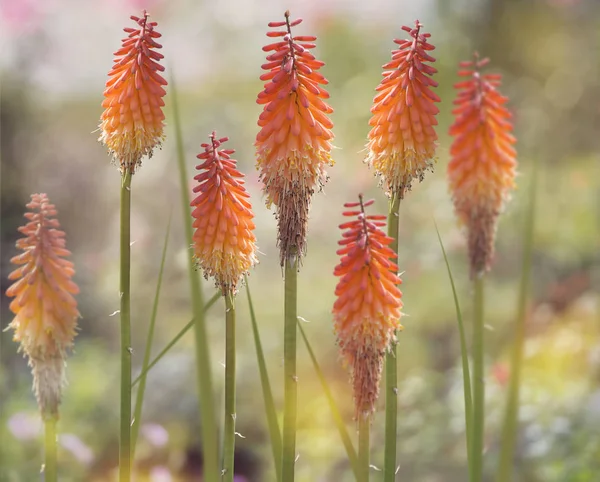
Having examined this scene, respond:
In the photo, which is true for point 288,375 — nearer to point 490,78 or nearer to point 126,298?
point 126,298

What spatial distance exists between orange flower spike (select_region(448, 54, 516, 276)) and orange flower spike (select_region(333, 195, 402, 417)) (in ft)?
1.08

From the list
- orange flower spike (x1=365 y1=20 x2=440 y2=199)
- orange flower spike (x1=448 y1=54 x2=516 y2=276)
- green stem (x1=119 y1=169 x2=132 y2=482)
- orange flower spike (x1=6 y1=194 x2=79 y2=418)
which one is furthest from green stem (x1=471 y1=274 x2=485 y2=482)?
orange flower spike (x1=6 y1=194 x2=79 y2=418)

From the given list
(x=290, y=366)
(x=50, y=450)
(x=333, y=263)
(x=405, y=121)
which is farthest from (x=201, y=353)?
(x=333, y=263)

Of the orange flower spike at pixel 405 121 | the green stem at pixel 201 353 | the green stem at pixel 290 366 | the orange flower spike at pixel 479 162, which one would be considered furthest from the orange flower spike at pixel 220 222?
the orange flower spike at pixel 479 162

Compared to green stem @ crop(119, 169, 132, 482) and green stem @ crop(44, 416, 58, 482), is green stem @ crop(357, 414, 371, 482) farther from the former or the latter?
green stem @ crop(44, 416, 58, 482)

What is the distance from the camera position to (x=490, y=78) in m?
2.65

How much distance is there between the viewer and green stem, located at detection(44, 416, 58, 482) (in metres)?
2.73

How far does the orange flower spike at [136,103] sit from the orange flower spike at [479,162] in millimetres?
937

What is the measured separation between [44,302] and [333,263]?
4881 millimetres

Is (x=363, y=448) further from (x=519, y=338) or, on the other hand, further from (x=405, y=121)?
(x=405, y=121)

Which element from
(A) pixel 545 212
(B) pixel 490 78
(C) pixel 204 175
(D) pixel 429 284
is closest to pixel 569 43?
(A) pixel 545 212

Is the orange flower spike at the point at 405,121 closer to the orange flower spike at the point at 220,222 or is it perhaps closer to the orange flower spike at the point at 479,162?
the orange flower spike at the point at 479,162

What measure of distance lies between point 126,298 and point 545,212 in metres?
6.47

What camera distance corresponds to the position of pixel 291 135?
7.80 feet
